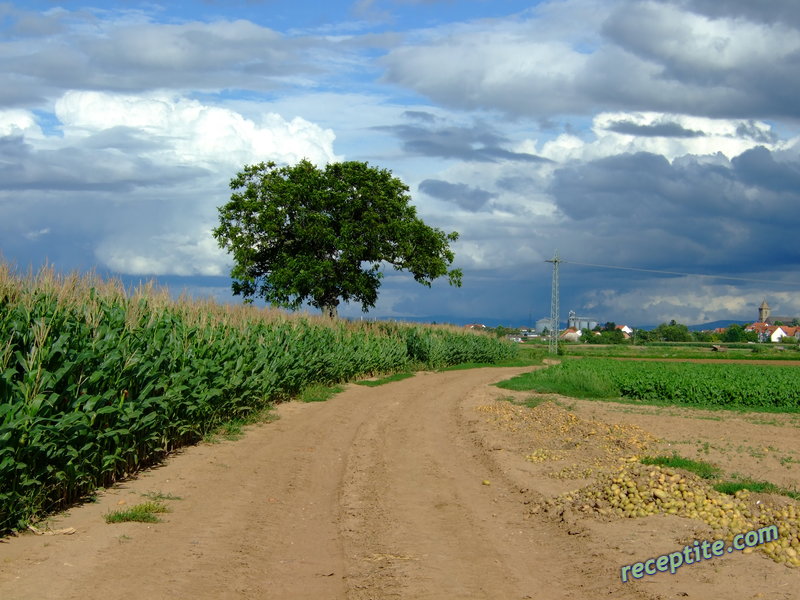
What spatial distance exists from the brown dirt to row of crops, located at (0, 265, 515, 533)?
1.68ft

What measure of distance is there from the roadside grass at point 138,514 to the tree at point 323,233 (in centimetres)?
3128

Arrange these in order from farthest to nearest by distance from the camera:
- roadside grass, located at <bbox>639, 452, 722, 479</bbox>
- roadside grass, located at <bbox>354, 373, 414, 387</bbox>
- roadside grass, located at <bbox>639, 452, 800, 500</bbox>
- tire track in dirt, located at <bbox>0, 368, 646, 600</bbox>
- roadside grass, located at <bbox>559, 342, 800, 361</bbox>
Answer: roadside grass, located at <bbox>559, 342, 800, 361</bbox> → roadside grass, located at <bbox>354, 373, 414, 387</bbox> → roadside grass, located at <bbox>639, 452, 722, 479</bbox> → roadside grass, located at <bbox>639, 452, 800, 500</bbox> → tire track in dirt, located at <bbox>0, 368, 646, 600</bbox>

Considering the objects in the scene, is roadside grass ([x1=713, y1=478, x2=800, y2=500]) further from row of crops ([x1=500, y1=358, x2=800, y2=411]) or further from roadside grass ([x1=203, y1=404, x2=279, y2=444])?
row of crops ([x1=500, y1=358, x2=800, y2=411])

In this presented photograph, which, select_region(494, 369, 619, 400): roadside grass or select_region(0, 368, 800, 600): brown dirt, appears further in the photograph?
select_region(494, 369, 619, 400): roadside grass

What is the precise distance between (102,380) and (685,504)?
8084mm

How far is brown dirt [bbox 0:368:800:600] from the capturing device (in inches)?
281

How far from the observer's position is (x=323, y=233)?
40594 mm

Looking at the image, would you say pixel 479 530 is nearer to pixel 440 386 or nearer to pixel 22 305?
pixel 22 305

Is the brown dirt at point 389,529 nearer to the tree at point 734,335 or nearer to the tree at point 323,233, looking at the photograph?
the tree at point 323,233

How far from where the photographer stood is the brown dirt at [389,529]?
23.5 ft

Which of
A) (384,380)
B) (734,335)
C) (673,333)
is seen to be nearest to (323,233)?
(384,380)

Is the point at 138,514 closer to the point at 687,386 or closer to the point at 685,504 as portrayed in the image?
the point at 685,504

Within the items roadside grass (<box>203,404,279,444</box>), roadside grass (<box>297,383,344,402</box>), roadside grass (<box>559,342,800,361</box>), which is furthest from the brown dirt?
roadside grass (<box>559,342,800,361</box>)

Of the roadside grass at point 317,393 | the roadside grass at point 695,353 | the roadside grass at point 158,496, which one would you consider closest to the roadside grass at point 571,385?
the roadside grass at point 317,393
